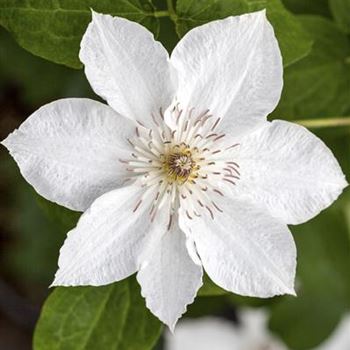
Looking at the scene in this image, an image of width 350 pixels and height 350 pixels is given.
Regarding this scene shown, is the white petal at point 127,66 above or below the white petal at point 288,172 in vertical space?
above

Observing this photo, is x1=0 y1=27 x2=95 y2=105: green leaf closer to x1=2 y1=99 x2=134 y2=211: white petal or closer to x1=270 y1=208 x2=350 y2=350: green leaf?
x1=270 y1=208 x2=350 y2=350: green leaf

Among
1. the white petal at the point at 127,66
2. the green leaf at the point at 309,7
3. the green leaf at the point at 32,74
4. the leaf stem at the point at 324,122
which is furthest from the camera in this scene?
the green leaf at the point at 32,74

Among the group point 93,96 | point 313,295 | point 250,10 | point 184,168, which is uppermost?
point 250,10

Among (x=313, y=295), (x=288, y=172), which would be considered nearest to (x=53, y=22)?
(x=288, y=172)

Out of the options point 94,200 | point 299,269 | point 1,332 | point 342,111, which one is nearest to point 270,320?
point 299,269

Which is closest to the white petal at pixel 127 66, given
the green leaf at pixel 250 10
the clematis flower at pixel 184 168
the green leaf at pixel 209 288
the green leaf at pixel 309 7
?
the clematis flower at pixel 184 168

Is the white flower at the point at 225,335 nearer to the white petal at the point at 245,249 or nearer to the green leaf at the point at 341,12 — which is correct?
the green leaf at the point at 341,12

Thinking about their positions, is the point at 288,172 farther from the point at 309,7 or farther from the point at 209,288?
the point at 309,7
